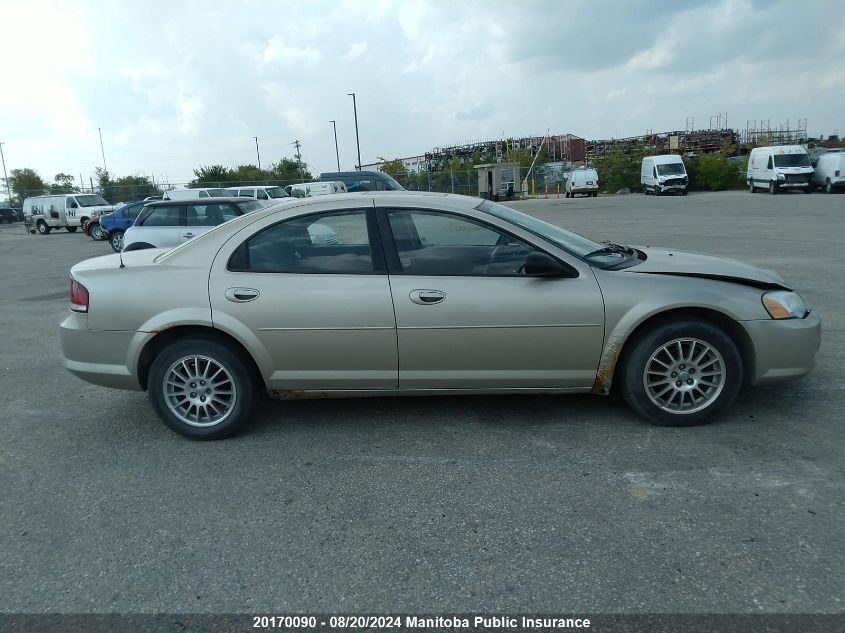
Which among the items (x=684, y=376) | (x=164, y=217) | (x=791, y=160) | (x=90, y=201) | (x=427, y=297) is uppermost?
(x=90, y=201)

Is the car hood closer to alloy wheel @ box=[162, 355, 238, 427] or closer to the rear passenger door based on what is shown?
alloy wheel @ box=[162, 355, 238, 427]

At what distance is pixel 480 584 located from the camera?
2764 mm

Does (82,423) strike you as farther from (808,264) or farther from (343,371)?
(808,264)

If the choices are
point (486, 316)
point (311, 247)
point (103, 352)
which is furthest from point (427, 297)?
point (103, 352)

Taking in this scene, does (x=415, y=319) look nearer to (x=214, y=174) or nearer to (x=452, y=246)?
(x=452, y=246)

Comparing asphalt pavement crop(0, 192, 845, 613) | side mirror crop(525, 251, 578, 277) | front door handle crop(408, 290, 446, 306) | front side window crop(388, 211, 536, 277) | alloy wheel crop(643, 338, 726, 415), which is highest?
front side window crop(388, 211, 536, 277)

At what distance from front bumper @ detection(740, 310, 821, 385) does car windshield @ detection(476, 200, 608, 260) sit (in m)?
1.03

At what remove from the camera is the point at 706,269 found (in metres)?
4.36

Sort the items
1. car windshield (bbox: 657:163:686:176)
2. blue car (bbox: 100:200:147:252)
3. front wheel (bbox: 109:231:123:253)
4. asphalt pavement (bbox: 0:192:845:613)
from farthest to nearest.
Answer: car windshield (bbox: 657:163:686:176) < blue car (bbox: 100:200:147:252) < front wheel (bbox: 109:231:123:253) < asphalt pavement (bbox: 0:192:845:613)

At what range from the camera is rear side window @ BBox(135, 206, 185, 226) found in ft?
44.8

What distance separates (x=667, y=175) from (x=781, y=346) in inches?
1479

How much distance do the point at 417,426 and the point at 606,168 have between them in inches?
1910

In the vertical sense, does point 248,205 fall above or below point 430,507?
above

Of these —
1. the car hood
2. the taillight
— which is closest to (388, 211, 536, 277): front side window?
the car hood
